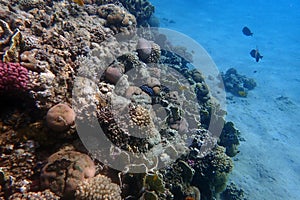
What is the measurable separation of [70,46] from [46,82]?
150 cm

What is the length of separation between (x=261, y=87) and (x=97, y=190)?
16.3m

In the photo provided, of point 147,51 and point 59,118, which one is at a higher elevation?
point 147,51

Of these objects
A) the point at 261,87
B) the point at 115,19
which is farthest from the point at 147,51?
the point at 261,87

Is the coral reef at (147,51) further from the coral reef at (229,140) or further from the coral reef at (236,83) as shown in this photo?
the coral reef at (236,83)

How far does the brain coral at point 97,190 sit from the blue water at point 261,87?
6.55 m

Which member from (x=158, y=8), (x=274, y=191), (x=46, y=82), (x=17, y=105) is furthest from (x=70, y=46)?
(x=158, y=8)

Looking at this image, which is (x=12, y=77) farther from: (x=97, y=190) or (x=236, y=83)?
(x=236, y=83)

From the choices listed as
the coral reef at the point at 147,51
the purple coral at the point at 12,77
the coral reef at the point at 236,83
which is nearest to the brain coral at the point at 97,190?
the purple coral at the point at 12,77

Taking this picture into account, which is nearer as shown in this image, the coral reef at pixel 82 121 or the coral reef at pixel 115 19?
the coral reef at pixel 82 121

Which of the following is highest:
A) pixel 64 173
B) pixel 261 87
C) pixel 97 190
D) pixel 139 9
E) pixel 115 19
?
pixel 261 87

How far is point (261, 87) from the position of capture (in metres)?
16.4

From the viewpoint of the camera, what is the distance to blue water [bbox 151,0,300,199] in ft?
28.9

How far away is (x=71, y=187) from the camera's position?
10.2 feet

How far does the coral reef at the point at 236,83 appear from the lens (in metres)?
14.8
